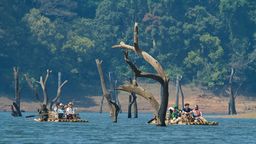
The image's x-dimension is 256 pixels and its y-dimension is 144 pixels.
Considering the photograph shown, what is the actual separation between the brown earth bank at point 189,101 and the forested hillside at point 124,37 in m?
2.14

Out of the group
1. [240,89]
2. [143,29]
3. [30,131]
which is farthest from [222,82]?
[30,131]

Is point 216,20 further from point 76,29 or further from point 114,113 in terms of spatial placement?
point 114,113

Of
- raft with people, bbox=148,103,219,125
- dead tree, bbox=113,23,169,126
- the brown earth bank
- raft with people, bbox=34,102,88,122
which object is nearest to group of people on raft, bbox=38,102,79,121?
raft with people, bbox=34,102,88,122

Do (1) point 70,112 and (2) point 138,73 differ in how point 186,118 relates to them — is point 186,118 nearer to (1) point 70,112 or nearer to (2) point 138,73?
(1) point 70,112

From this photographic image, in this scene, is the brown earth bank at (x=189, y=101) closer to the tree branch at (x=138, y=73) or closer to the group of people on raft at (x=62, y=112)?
the group of people on raft at (x=62, y=112)

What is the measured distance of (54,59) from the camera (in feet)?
562

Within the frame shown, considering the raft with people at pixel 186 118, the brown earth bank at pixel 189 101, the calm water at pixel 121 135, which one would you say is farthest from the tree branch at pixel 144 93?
the brown earth bank at pixel 189 101

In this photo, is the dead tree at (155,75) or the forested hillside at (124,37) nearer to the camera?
the dead tree at (155,75)

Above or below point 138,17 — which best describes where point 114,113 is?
below

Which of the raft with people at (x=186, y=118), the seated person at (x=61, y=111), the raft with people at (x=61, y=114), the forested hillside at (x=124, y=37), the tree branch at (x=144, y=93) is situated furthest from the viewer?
the forested hillside at (x=124, y=37)

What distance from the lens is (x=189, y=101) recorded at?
17125cm

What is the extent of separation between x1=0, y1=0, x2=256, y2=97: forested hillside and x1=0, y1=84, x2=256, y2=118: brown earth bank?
2.14 metres

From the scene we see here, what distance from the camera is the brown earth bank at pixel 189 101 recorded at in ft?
543

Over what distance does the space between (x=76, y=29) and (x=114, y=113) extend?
8281 cm
